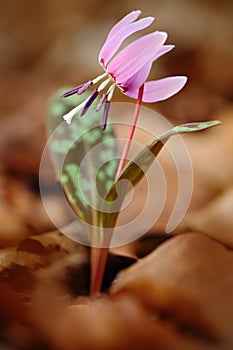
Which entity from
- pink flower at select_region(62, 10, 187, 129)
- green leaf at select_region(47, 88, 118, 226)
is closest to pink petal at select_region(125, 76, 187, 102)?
pink flower at select_region(62, 10, 187, 129)

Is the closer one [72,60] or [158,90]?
[158,90]

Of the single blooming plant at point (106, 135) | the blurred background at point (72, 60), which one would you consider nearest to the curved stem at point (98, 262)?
the single blooming plant at point (106, 135)

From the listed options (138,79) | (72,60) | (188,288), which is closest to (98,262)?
(188,288)

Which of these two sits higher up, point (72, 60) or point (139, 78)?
point (139, 78)

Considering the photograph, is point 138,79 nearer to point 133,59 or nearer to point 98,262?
point 133,59

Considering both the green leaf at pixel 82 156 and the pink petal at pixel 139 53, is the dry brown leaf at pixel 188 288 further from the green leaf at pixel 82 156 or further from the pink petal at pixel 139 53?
the pink petal at pixel 139 53
